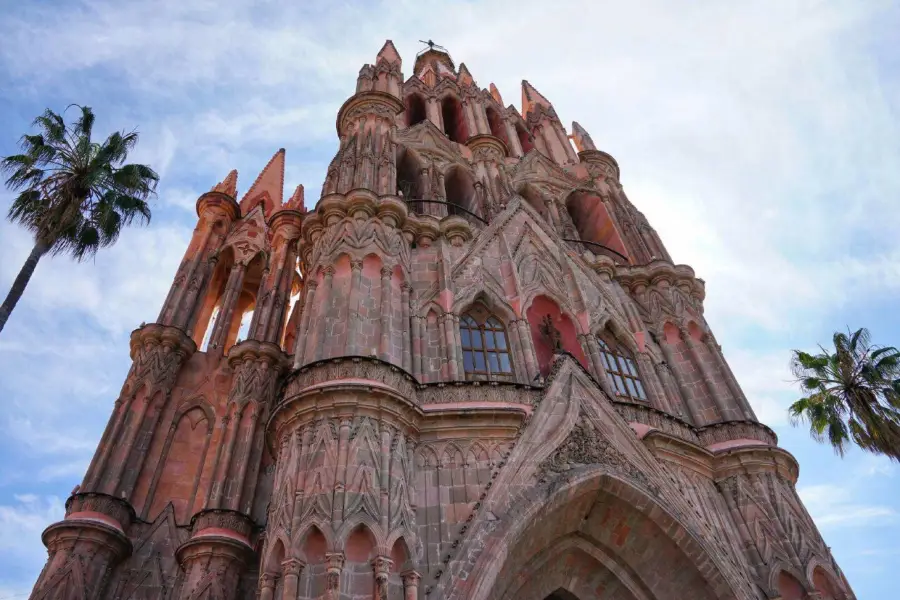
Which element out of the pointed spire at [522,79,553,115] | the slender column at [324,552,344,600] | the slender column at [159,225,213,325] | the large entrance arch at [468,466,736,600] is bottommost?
the slender column at [324,552,344,600]

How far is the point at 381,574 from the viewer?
35.2ft

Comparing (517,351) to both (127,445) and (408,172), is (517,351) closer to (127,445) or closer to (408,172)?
(127,445)

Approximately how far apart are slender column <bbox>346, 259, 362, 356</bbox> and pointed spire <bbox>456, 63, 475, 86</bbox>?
69.9 ft

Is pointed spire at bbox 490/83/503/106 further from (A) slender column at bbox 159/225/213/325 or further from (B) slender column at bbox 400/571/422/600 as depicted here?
(B) slender column at bbox 400/571/422/600

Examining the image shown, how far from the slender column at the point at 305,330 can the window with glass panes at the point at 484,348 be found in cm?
389

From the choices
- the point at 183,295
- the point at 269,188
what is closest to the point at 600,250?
the point at 183,295

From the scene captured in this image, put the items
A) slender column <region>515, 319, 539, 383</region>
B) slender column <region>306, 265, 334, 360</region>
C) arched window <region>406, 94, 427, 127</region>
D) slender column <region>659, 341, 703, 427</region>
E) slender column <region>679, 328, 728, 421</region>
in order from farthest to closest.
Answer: arched window <region>406, 94, 427, 127</region>, slender column <region>659, 341, 703, 427</region>, slender column <region>679, 328, 728, 421</region>, slender column <region>515, 319, 539, 383</region>, slender column <region>306, 265, 334, 360</region>

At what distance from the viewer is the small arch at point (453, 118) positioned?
31.7m

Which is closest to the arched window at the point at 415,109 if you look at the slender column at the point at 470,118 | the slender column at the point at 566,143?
the slender column at the point at 470,118

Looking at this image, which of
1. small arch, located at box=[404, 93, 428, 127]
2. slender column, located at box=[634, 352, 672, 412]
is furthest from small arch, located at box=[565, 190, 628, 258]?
small arch, located at box=[404, 93, 428, 127]

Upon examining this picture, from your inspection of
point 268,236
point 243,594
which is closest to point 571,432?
point 243,594

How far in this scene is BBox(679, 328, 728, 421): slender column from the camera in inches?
718

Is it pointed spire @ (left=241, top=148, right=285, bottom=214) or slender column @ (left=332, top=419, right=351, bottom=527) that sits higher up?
pointed spire @ (left=241, top=148, right=285, bottom=214)

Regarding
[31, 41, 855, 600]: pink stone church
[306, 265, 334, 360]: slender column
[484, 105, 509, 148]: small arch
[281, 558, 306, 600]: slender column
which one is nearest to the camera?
[281, 558, 306, 600]: slender column
